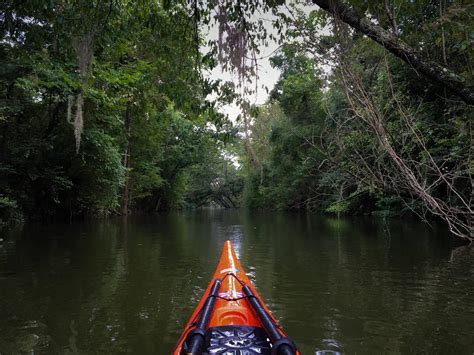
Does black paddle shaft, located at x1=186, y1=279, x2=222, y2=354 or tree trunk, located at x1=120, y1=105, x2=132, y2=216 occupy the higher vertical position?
tree trunk, located at x1=120, y1=105, x2=132, y2=216

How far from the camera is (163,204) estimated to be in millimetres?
39812

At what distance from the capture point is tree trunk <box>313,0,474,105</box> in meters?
3.12

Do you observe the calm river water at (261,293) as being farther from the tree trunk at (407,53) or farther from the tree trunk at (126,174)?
the tree trunk at (126,174)

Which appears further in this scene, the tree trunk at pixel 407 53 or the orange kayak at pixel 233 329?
the tree trunk at pixel 407 53

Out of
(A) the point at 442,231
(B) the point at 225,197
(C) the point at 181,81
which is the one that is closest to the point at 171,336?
(C) the point at 181,81

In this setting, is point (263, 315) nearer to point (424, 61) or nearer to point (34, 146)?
point (424, 61)

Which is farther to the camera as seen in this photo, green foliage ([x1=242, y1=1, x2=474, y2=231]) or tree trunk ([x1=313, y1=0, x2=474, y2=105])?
green foliage ([x1=242, y1=1, x2=474, y2=231])

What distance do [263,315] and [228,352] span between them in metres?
0.64

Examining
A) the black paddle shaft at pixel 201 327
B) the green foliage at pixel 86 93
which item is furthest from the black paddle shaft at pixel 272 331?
the green foliage at pixel 86 93

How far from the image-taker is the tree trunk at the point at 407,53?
123 inches

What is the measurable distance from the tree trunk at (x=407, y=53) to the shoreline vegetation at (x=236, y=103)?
1cm

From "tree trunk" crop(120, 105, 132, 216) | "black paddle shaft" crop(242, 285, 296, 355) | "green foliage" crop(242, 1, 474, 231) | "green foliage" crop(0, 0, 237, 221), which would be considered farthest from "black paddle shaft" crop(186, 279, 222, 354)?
"tree trunk" crop(120, 105, 132, 216)

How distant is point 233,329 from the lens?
352 cm

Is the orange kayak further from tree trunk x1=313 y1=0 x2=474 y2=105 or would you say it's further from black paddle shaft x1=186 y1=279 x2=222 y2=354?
tree trunk x1=313 y1=0 x2=474 y2=105
